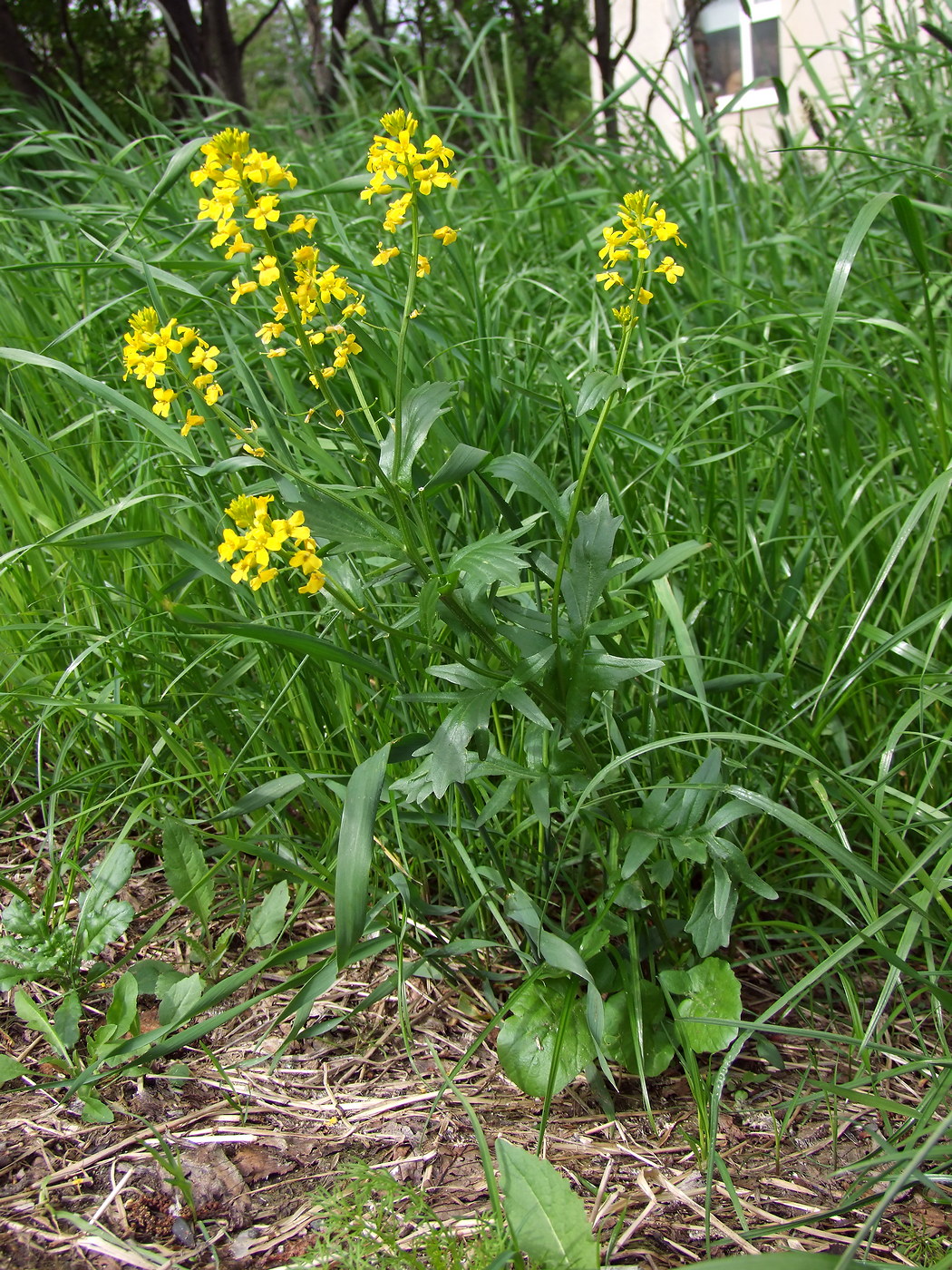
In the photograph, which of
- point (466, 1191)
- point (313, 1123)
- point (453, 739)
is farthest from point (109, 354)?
point (466, 1191)

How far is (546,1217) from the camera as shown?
35.4 inches

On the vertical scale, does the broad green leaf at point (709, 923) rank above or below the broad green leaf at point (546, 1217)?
above

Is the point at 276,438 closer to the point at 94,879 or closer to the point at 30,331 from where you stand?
the point at 94,879

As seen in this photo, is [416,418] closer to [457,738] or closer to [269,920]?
[457,738]

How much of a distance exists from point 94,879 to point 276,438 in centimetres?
64

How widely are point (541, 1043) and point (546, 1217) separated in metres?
0.26

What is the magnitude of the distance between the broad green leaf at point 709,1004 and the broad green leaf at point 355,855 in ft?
1.49

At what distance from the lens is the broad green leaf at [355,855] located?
0.88 metres

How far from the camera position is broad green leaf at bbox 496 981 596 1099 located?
3.73ft

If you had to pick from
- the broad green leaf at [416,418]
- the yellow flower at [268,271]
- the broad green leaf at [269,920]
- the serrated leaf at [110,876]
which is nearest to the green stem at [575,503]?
the broad green leaf at [416,418]

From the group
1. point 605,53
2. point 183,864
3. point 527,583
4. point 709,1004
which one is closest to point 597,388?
point 527,583

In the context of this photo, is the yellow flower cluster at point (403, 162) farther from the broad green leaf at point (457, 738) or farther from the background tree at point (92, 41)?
the background tree at point (92, 41)

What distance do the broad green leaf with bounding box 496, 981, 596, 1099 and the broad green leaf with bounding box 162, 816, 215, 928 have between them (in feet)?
1.50

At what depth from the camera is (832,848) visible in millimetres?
969
